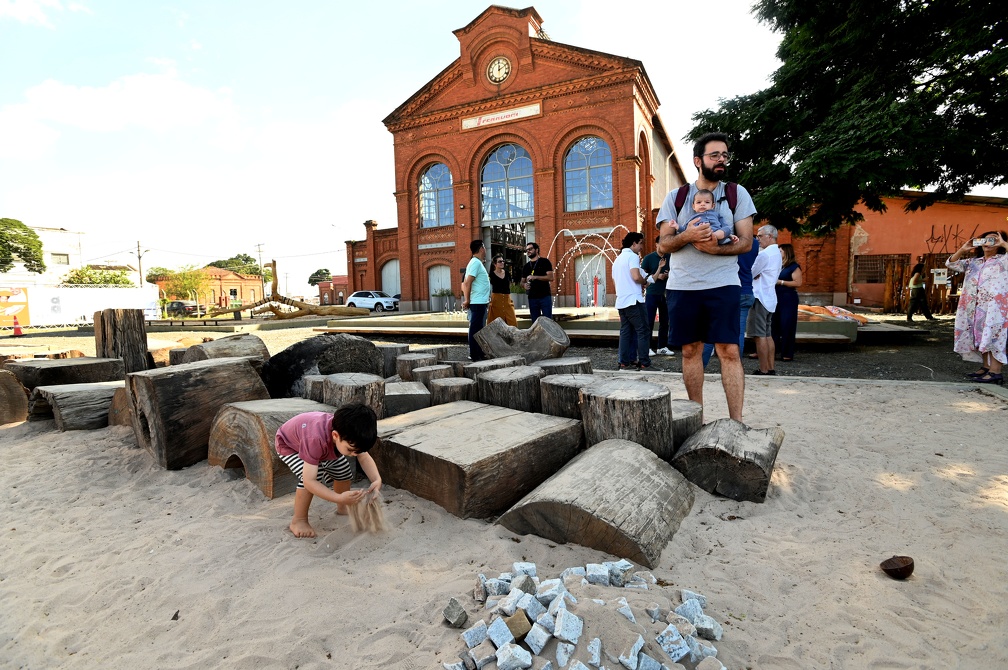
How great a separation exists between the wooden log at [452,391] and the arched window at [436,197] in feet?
76.9

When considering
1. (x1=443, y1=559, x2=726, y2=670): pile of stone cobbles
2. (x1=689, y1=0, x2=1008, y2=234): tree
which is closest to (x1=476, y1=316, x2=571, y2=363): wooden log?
(x1=443, y1=559, x2=726, y2=670): pile of stone cobbles

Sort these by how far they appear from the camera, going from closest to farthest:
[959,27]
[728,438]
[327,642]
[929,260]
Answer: [327,642]
[728,438]
[959,27]
[929,260]

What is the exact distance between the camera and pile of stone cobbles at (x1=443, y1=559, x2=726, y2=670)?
4.47 ft

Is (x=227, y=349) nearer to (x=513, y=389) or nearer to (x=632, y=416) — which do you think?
(x=513, y=389)

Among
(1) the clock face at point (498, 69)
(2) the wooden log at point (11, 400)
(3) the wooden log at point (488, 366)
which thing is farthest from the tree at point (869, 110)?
(1) the clock face at point (498, 69)

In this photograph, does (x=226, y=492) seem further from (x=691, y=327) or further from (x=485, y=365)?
(x=691, y=327)

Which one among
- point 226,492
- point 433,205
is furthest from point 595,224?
point 226,492

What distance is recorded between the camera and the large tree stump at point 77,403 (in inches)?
162

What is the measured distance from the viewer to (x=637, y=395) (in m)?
2.66

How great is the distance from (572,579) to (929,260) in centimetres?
2163

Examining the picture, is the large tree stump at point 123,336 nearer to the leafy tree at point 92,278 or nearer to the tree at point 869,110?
the tree at point 869,110

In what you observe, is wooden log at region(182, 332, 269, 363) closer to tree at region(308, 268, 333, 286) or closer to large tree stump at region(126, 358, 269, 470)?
large tree stump at region(126, 358, 269, 470)

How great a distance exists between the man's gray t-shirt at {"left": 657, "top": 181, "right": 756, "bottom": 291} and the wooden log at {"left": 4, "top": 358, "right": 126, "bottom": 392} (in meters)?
5.42

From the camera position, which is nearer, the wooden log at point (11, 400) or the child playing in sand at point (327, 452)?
the child playing in sand at point (327, 452)
